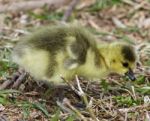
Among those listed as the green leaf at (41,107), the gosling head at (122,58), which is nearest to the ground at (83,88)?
the green leaf at (41,107)

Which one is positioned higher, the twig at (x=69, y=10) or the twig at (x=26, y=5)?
the twig at (x=26, y=5)

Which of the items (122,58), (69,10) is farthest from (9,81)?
(69,10)

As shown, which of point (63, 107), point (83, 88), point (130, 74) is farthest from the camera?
point (83, 88)

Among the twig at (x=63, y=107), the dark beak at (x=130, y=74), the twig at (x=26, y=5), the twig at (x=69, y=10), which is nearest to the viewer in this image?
the twig at (x=63, y=107)

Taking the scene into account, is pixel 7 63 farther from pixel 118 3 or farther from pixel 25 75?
pixel 118 3

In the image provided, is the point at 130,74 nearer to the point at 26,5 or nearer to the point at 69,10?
the point at 69,10

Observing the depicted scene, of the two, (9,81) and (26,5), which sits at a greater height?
(26,5)

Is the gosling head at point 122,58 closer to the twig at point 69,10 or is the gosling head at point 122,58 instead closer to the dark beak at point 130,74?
the dark beak at point 130,74
